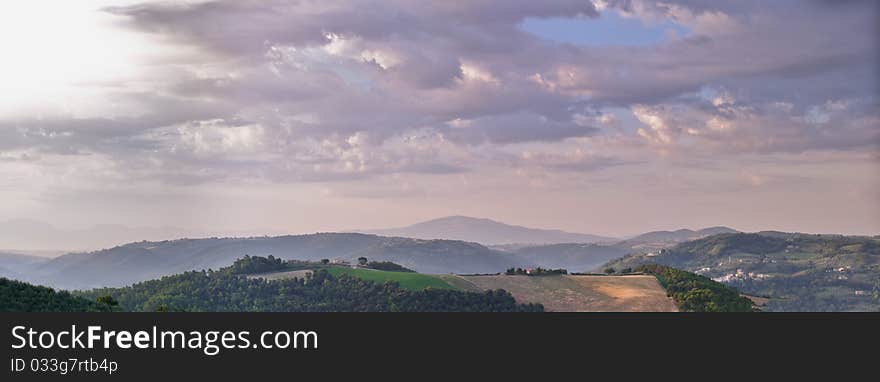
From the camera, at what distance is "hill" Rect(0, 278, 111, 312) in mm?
122500

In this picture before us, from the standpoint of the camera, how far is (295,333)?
57500 mm

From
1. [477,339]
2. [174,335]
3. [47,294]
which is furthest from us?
[47,294]

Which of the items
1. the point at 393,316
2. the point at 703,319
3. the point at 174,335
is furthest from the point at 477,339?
the point at 174,335

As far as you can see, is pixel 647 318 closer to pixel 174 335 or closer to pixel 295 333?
pixel 295 333

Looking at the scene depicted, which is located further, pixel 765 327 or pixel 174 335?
pixel 765 327

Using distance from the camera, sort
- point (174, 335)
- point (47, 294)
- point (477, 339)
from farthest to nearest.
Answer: point (47, 294) < point (477, 339) < point (174, 335)

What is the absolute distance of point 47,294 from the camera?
5261 inches

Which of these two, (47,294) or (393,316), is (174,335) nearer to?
(393,316)

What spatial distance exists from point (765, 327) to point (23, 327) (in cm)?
5185

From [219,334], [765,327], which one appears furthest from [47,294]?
[765,327]

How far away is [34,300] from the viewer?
127438 mm

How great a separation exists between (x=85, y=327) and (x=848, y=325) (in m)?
52.9

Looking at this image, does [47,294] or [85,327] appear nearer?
[85,327]

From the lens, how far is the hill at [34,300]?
12250 cm
